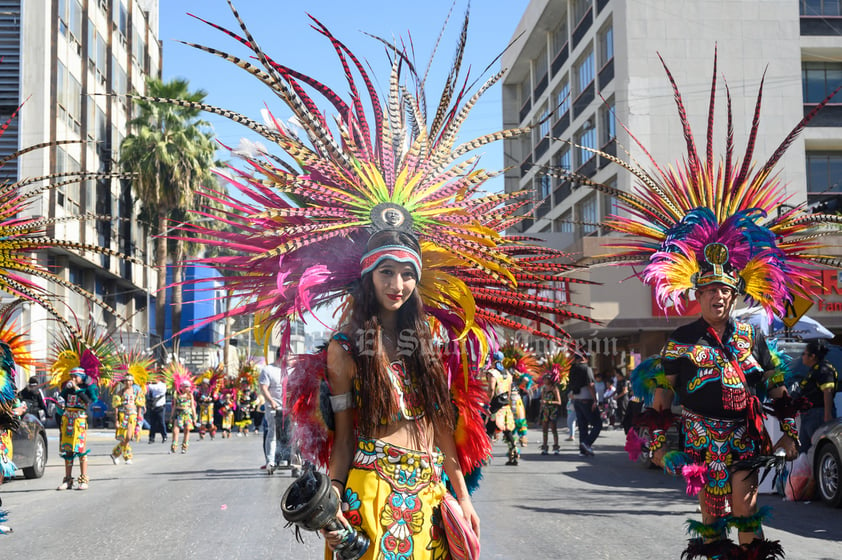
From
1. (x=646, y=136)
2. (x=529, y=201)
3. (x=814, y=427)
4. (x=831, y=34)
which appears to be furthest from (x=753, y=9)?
(x=529, y=201)

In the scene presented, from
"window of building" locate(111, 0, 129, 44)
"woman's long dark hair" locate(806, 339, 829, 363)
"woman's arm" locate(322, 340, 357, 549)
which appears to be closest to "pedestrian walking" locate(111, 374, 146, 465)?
"woman's long dark hair" locate(806, 339, 829, 363)

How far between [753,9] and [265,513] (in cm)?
2715

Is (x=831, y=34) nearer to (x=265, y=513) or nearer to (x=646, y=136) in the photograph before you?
(x=646, y=136)

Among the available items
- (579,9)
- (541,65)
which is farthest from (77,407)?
(541,65)

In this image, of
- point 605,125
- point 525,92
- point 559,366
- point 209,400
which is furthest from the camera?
point 525,92

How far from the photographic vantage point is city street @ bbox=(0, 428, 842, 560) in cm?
783

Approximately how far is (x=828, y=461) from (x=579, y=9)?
31513 millimetres

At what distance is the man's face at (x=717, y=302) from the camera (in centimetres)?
595

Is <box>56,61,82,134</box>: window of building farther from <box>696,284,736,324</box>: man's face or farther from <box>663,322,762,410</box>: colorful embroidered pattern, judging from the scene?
<box>663,322,762,410</box>: colorful embroidered pattern

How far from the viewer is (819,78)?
103 ft

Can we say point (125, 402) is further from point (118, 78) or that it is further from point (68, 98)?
point (118, 78)

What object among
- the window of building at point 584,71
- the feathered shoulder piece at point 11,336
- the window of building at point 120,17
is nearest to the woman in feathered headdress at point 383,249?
the feathered shoulder piece at point 11,336

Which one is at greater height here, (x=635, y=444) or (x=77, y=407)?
(x=635, y=444)

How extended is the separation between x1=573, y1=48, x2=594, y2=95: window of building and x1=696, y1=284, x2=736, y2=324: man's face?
104 feet
